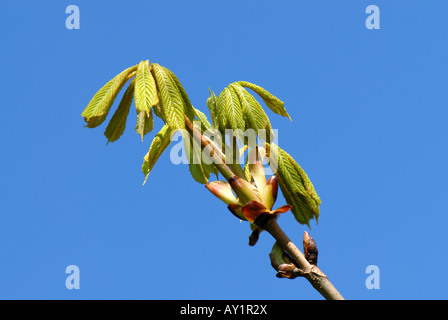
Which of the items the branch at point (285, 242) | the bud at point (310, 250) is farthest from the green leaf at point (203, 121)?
the bud at point (310, 250)

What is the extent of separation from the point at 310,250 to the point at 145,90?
58.8 inches

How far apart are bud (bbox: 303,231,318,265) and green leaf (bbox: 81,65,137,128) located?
5.22 feet

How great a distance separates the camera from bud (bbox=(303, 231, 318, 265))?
3.78 m

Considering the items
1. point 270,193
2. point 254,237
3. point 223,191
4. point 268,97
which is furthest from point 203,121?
point 254,237

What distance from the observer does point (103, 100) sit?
153 inches

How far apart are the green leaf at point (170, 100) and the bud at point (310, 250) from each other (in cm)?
111

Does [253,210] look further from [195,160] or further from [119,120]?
[119,120]

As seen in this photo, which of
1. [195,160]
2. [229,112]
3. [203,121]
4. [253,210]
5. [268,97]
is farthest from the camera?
[203,121]

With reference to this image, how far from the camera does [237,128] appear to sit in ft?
12.5

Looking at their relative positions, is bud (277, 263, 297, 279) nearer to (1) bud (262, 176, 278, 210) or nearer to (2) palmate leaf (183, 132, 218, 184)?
(1) bud (262, 176, 278, 210)
